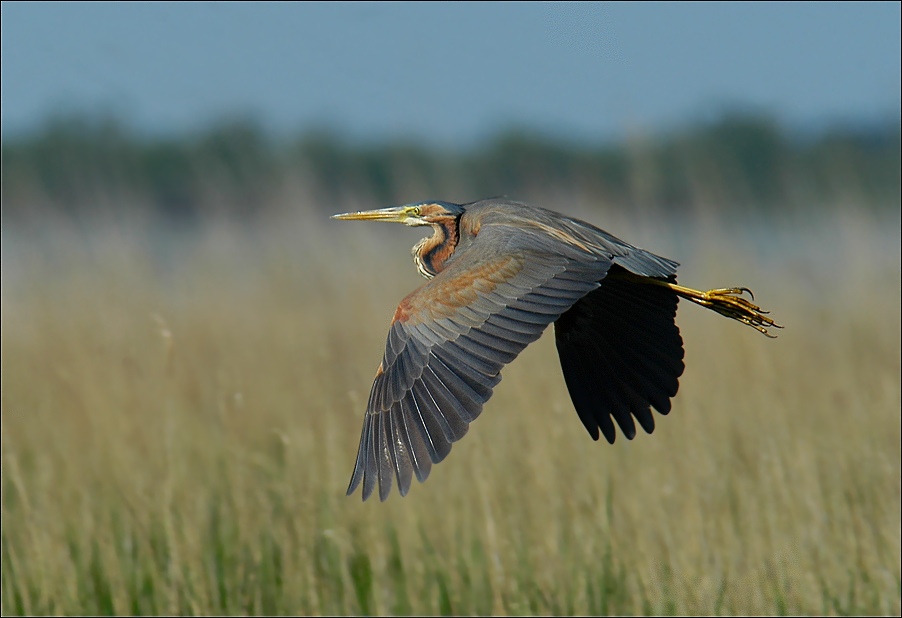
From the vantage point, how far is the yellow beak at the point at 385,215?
13.0 ft

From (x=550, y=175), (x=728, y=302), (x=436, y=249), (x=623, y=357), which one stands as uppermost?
(x=550, y=175)

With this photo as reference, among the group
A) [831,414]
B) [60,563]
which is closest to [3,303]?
[60,563]

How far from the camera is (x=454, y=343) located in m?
3.11

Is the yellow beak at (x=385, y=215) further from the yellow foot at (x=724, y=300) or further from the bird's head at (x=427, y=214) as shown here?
the yellow foot at (x=724, y=300)

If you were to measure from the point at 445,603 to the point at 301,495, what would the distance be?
627 millimetres

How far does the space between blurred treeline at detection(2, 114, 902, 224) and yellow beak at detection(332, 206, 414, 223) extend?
235 cm

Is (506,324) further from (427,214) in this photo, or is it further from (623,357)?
(427,214)

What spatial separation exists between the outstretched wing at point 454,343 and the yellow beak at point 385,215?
0.63m

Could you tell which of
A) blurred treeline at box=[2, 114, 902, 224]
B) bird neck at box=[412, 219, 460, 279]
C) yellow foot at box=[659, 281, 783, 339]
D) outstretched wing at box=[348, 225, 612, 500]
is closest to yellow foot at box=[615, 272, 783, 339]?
→ yellow foot at box=[659, 281, 783, 339]

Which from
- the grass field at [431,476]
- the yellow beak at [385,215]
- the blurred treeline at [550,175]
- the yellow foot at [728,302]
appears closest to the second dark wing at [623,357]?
the yellow foot at [728,302]

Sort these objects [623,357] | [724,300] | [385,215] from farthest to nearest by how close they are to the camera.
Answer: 1. [385,215]
2. [623,357]
3. [724,300]

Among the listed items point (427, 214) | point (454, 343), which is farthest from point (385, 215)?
point (454, 343)

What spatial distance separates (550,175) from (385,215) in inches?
158

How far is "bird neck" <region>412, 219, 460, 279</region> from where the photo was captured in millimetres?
3865
